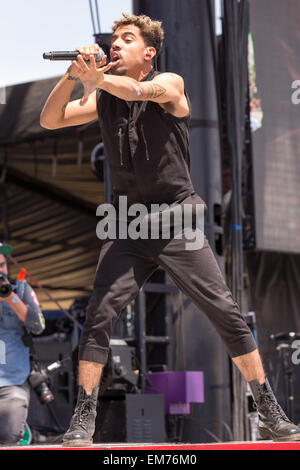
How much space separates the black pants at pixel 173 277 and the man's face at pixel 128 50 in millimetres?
714

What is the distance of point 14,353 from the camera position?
15.5 ft

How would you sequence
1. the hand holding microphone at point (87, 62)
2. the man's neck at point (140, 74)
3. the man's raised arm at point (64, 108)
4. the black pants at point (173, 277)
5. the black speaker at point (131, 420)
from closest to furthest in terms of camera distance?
1. the hand holding microphone at point (87, 62)
2. the man's raised arm at point (64, 108)
3. the black pants at point (173, 277)
4. the man's neck at point (140, 74)
5. the black speaker at point (131, 420)

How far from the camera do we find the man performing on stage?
3.06m

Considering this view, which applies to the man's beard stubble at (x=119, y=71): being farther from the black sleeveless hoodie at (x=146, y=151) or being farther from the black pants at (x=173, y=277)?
the black pants at (x=173, y=277)

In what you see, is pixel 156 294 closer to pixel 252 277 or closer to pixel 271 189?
pixel 271 189

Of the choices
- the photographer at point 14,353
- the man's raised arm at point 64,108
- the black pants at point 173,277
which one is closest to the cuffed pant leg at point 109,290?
the black pants at point 173,277

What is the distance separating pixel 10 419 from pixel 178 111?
2322mm

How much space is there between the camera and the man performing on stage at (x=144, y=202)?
10.1 ft

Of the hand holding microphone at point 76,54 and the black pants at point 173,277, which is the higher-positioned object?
the hand holding microphone at point 76,54

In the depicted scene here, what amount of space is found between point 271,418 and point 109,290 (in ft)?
2.71

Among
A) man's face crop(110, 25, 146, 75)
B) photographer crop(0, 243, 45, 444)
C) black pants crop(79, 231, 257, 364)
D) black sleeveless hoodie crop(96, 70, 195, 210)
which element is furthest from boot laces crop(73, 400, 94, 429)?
photographer crop(0, 243, 45, 444)

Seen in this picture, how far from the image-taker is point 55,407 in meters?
7.38

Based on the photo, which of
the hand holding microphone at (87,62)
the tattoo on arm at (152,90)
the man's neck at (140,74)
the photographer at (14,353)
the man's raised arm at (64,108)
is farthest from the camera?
the photographer at (14,353)

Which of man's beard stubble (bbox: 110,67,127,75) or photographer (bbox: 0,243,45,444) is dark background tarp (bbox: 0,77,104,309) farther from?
man's beard stubble (bbox: 110,67,127,75)
